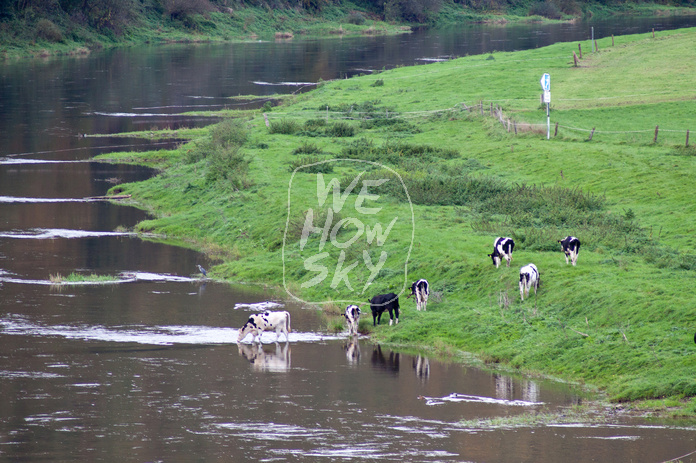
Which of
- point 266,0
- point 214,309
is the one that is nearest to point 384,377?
point 214,309

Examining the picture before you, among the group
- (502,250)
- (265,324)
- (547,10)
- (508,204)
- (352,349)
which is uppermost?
(547,10)

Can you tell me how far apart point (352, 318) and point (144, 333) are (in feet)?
18.4

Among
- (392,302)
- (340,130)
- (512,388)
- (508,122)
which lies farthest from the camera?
(340,130)

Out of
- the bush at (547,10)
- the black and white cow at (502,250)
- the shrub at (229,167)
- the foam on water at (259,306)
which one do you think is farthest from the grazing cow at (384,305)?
the bush at (547,10)

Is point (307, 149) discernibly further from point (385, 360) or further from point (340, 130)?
point (385, 360)

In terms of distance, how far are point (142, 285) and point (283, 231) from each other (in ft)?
19.1

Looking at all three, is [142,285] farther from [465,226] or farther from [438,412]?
[438,412]

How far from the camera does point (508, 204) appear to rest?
32844mm

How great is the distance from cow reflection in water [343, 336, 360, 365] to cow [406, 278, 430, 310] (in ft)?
6.81

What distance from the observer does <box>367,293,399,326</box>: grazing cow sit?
2395 cm

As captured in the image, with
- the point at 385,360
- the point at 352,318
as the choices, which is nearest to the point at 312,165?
the point at 352,318

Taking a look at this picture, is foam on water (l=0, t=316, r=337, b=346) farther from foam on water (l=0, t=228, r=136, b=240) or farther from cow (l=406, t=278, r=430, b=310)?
foam on water (l=0, t=228, r=136, b=240)

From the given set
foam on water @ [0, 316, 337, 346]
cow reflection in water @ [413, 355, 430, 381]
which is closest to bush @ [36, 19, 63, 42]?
foam on water @ [0, 316, 337, 346]

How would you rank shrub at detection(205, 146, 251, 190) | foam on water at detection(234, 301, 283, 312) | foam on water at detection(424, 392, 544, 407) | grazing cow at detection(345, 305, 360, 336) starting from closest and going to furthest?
foam on water at detection(424, 392, 544, 407) < grazing cow at detection(345, 305, 360, 336) < foam on water at detection(234, 301, 283, 312) < shrub at detection(205, 146, 251, 190)
